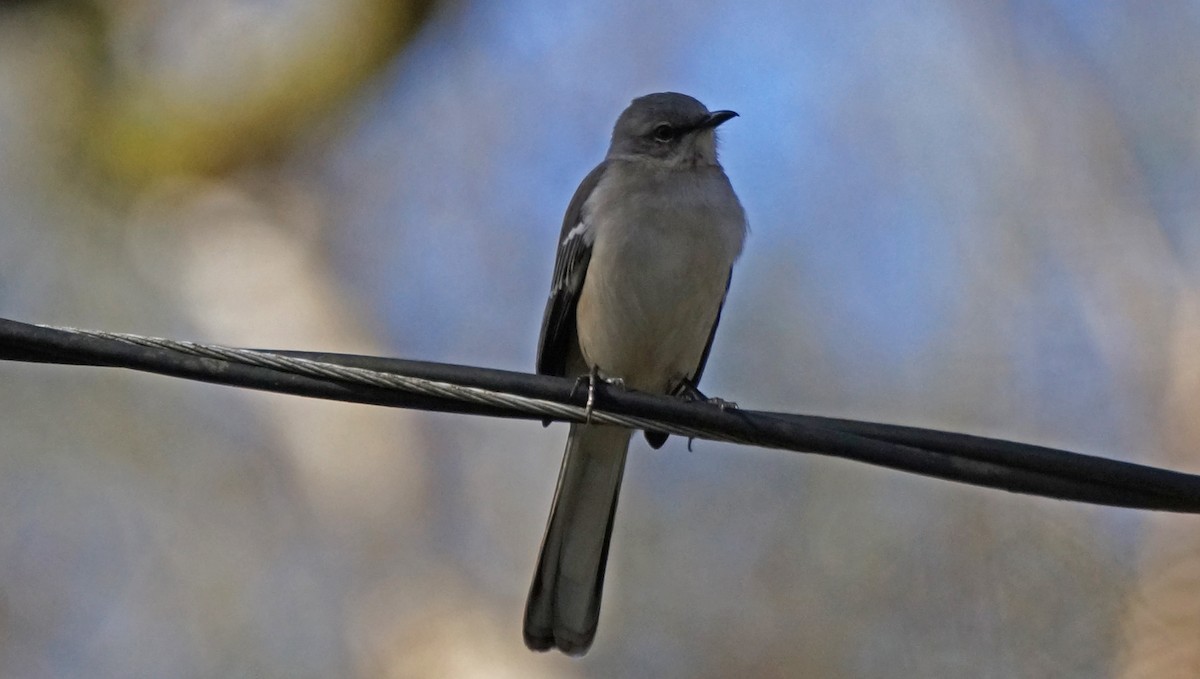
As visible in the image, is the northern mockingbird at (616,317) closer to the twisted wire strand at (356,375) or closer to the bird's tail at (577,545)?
the bird's tail at (577,545)

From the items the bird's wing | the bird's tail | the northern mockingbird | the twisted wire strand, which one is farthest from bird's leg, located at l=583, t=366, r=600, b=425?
the bird's wing

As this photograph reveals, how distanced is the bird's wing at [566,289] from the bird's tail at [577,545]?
1.62ft

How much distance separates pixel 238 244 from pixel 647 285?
20.4 ft

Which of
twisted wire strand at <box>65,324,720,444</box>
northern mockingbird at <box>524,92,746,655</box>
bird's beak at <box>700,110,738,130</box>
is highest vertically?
bird's beak at <box>700,110,738,130</box>

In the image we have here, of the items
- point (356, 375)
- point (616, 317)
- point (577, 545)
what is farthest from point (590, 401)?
point (577, 545)

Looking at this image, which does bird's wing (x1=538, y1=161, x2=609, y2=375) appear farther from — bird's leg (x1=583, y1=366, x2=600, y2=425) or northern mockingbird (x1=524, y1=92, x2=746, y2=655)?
bird's leg (x1=583, y1=366, x2=600, y2=425)

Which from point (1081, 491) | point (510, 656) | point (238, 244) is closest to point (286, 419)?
point (238, 244)

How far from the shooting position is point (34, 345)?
380 centimetres

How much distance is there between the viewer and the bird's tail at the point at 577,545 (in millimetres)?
6457

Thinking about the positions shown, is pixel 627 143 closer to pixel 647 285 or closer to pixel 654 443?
pixel 647 285

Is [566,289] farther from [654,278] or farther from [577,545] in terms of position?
[577,545]

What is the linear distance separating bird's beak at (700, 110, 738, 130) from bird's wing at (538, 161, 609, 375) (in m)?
0.68

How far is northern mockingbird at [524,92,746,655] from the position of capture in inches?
255

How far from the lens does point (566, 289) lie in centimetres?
684
